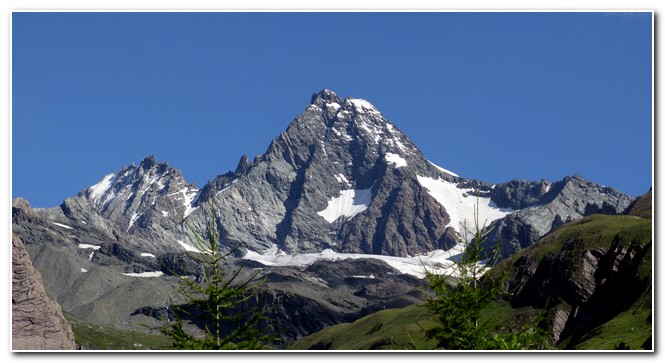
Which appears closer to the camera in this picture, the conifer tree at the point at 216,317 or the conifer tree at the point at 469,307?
the conifer tree at the point at 216,317

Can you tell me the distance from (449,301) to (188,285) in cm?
1240

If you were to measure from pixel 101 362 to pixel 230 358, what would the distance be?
5580mm

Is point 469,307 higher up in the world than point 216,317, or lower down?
higher up

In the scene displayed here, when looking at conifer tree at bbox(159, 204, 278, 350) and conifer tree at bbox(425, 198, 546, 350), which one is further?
conifer tree at bbox(425, 198, 546, 350)

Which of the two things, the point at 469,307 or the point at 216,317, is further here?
the point at 469,307
